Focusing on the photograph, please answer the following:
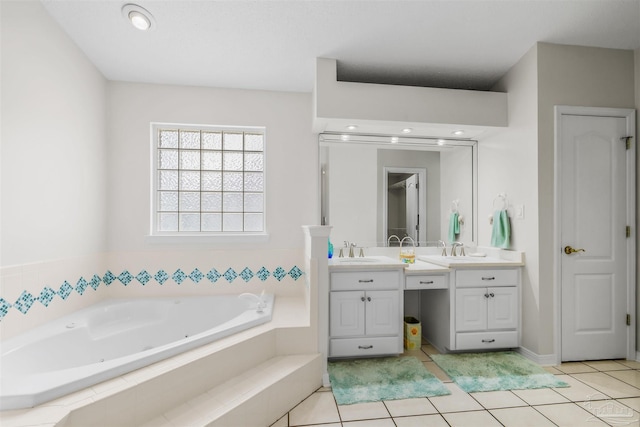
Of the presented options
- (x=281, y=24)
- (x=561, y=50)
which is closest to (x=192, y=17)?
(x=281, y=24)

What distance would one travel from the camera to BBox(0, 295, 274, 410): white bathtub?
1.29m

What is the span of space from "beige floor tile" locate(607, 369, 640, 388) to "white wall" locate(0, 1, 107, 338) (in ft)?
12.8

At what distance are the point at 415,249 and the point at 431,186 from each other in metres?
0.66

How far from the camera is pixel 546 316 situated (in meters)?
2.39

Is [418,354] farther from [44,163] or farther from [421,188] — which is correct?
[44,163]

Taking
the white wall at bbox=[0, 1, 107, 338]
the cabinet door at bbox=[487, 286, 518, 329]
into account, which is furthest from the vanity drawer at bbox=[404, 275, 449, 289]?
the white wall at bbox=[0, 1, 107, 338]

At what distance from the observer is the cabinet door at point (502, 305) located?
8.40 ft

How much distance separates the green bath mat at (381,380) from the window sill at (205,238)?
129 cm

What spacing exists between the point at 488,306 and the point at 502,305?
0.12 m

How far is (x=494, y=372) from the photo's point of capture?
2.25 m

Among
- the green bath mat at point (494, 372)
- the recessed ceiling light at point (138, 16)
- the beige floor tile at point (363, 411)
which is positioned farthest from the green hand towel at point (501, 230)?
the recessed ceiling light at point (138, 16)

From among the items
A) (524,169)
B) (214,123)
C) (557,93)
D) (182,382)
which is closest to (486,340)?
(524,169)

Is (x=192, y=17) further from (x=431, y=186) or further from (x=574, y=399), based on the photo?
(x=574, y=399)

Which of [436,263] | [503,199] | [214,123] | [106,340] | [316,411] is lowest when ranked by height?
[316,411]
